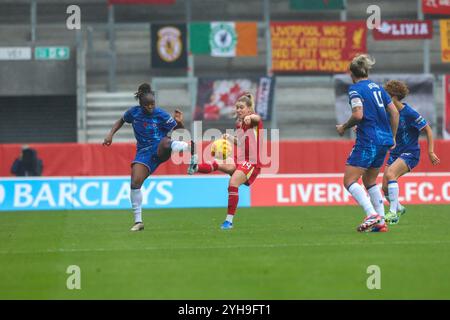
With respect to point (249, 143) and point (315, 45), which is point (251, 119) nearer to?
point (249, 143)

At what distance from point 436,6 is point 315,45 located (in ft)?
13.3

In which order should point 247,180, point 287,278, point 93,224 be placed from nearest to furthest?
point 287,278
point 247,180
point 93,224

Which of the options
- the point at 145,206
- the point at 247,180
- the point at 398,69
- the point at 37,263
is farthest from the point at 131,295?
the point at 398,69

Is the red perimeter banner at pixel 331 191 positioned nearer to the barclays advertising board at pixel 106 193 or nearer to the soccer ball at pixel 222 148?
the barclays advertising board at pixel 106 193

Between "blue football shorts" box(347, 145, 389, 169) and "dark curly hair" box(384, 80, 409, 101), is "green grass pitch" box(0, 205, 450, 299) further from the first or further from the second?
"dark curly hair" box(384, 80, 409, 101)

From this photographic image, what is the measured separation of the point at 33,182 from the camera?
24812 mm

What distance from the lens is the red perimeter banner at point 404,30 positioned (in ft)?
111

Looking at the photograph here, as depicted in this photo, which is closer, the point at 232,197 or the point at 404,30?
the point at 232,197

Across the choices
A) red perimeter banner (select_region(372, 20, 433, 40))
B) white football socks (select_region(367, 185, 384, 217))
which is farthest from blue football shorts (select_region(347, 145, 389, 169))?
red perimeter banner (select_region(372, 20, 433, 40))

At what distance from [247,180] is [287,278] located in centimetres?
633

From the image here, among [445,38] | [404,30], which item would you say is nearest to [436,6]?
[445,38]

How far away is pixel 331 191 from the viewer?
24.6m

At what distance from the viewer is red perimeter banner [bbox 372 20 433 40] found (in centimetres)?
3384
